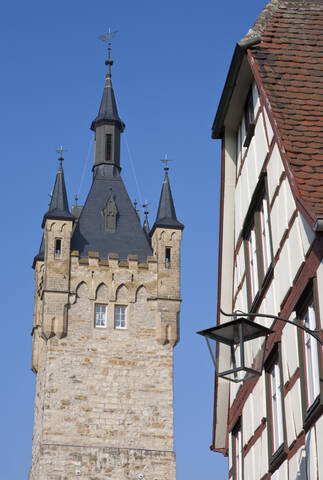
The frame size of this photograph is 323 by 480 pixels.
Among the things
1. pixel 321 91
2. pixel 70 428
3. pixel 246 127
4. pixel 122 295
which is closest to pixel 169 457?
pixel 70 428

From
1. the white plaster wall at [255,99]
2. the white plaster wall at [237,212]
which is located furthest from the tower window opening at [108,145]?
the white plaster wall at [255,99]

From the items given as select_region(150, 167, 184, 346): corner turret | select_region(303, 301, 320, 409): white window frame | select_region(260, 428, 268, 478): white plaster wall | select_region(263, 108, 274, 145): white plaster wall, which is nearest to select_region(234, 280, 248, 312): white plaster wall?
select_region(260, 428, 268, 478): white plaster wall

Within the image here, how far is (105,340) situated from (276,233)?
1150 inches

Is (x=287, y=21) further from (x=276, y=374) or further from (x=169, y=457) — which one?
(x=169, y=457)

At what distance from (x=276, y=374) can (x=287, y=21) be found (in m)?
4.71

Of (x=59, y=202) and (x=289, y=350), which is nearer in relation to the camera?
(x=289, y=350)

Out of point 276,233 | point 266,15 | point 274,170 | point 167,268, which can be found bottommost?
point 276,233

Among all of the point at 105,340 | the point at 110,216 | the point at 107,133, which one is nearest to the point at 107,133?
the point at 107,133

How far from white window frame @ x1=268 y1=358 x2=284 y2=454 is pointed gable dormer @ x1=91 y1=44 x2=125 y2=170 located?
35.3m

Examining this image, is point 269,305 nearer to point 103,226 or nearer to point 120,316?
point 120,316

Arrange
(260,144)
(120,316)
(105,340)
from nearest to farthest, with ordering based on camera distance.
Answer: (260,144) < (105,340) < (120,316)

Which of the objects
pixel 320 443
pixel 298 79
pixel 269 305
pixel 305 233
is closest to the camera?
pixel 320 443

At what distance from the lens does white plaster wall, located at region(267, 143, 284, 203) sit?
11.8m

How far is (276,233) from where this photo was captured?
11688 millimetres
